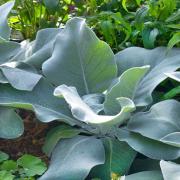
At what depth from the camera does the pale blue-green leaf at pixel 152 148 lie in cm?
120

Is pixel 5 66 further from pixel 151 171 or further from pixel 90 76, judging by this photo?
pixel 151 171

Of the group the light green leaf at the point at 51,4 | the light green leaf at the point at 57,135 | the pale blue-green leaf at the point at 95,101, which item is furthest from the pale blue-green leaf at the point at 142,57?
the light green leaf at the point at 51,4

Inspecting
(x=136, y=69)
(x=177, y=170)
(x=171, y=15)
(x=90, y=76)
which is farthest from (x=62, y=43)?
(x=177, y=170)

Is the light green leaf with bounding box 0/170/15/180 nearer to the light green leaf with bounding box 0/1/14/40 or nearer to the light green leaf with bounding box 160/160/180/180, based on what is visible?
the light green leaf with bounding box 160/160/180/180

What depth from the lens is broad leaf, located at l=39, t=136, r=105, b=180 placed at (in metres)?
1.16

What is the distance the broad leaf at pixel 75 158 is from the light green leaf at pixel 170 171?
7.8 inches

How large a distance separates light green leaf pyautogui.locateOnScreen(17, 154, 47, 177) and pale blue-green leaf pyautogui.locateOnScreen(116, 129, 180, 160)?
0.79 feet

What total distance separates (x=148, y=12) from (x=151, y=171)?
0.62 m

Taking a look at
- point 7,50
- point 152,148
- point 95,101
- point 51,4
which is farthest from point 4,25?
point 152,148

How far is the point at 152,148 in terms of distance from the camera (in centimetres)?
122

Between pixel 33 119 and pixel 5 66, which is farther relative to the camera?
pixel 33 119

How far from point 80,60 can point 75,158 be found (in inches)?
13.4

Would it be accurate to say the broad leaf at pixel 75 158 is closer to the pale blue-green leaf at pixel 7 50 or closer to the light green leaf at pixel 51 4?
the pale blue-green leaf at pixel 7 50

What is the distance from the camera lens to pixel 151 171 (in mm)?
1190
